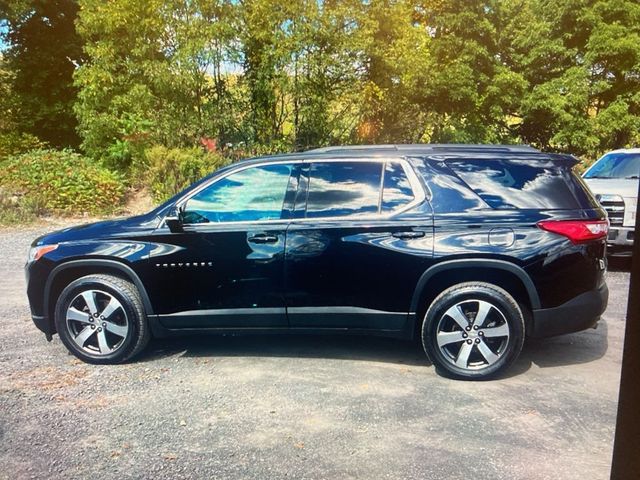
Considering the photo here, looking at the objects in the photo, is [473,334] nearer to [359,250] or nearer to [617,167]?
[359,250]

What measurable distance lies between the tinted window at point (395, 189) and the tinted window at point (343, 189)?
6 cm

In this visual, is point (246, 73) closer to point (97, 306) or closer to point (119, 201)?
point (119, 201)

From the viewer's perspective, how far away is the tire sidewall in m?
4.52

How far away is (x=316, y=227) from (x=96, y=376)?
2138mm

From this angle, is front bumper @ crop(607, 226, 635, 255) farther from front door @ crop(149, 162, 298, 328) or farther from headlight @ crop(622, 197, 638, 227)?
front door @ crop(149, 162, 298, 328)

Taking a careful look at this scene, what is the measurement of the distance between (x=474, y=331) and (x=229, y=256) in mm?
2008

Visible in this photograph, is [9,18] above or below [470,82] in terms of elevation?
above

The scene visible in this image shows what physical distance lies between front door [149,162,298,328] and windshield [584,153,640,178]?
6.96 meters

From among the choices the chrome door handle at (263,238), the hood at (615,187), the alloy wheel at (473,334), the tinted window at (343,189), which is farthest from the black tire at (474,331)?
the hood at (615,187)

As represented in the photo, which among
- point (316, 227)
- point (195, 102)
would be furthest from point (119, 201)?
point (316, 227)

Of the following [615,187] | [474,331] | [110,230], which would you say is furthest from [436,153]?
[615,187]

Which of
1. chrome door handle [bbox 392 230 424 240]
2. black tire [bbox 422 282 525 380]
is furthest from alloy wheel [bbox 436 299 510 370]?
chrome door handle [bbox 392 230 424 240]

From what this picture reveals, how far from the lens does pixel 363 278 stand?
4266mm

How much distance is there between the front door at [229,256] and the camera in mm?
4367
